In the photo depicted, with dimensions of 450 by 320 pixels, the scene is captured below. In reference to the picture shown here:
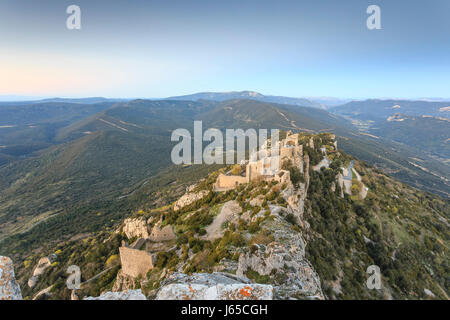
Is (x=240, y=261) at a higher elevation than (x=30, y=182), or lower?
higher

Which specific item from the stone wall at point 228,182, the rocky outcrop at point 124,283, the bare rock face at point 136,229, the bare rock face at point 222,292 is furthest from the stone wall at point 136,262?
the bare rock face at point 222,292

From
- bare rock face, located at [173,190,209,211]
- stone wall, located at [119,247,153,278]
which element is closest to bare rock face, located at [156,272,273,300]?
stone wall, located at [119,247,153,278]

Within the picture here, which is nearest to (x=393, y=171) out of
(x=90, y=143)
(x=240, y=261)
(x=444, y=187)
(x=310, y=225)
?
(x=444, y=187)

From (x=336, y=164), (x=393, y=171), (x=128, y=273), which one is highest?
(x=336, y=164)

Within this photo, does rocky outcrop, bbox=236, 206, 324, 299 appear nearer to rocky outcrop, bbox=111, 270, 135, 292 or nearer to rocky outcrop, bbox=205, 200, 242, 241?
rocky outcrop, bbox=205, 200, 242, 241

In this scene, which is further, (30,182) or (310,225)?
(30,182)

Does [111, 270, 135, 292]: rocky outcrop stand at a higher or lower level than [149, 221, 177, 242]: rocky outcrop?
lower

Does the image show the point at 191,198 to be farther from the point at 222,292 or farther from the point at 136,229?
the point at 222,292

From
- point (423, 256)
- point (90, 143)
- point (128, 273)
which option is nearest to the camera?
point (128, 273)

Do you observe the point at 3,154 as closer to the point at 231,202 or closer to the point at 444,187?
the point at 231,202
